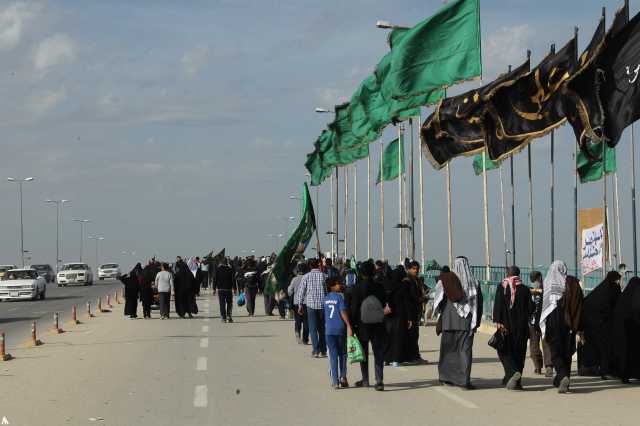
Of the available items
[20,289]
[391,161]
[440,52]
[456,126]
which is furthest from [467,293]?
[20,289]

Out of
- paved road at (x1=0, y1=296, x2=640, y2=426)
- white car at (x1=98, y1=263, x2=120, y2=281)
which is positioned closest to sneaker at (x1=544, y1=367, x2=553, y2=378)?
paved road at (x1=0, y1=296, x2=640, y2=426)

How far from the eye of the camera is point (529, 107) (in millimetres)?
22156

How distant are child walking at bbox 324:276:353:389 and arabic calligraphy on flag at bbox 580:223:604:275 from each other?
24.2 ft

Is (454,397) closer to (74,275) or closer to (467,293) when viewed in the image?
(467,293)

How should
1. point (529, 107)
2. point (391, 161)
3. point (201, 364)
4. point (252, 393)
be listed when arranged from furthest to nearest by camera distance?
point (391, 161)
point (529, 107)
point (201, 364)
point (252, 393)

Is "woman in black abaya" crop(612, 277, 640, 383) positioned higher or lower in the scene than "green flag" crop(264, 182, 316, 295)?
lower

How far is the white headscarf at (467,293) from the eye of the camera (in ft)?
48.5

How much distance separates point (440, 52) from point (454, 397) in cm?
1463

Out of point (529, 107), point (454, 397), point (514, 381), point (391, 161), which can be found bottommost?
point (454, 397)

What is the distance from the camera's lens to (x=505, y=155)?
23781mm

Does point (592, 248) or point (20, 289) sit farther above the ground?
point (592, 248)

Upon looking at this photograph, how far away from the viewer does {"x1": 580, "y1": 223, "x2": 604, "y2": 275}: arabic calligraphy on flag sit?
67.1 ft

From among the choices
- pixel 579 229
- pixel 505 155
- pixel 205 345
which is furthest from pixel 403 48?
pixel 205 345

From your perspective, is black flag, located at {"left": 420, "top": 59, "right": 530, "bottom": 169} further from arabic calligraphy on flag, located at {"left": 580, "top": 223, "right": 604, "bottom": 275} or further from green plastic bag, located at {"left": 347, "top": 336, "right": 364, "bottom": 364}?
green plastic bag, located at {"left": 347, "top": 336, "right": 364, "bottom": 364}
